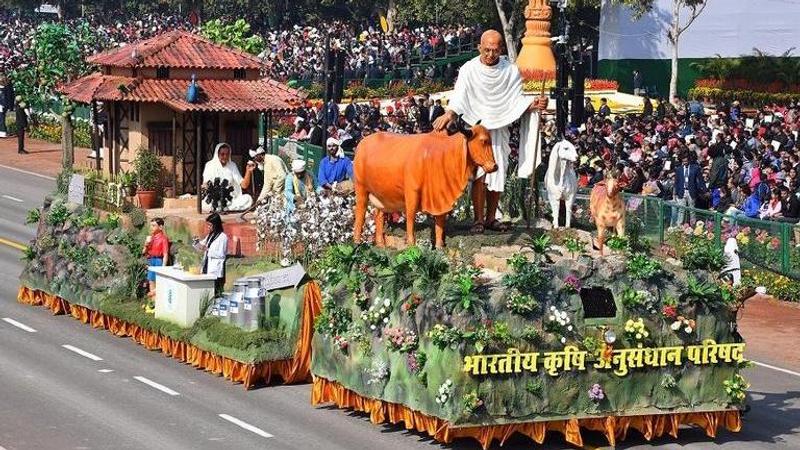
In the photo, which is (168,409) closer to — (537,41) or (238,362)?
(238,362)

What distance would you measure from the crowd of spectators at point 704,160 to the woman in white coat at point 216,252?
8.42m

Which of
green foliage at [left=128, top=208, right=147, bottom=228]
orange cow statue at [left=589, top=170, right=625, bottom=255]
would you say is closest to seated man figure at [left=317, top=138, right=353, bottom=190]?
green foliage at [left=128, top=208, right=147, bottom=228]

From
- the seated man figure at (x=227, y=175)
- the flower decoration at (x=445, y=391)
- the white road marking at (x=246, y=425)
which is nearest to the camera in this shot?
the flower decoration at (x=445, y=391)

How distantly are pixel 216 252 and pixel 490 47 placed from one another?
5271 millimetres

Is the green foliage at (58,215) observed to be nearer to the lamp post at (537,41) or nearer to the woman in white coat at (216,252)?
the woman in white coat at (216,252)

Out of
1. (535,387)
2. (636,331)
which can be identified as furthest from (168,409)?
(636,331)

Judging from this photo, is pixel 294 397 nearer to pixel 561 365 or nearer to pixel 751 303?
pixel 561 365

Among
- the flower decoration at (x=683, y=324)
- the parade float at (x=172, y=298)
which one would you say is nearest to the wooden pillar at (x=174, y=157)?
the parade float at (x=172, y=298)

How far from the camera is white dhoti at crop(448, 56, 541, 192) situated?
982 inches

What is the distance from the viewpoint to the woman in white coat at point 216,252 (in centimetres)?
2578

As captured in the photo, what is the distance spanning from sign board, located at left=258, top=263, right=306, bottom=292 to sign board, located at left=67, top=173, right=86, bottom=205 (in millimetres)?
7800

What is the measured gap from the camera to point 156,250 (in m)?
27.6

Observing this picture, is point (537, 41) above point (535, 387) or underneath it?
above

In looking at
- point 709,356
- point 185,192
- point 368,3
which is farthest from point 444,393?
point 368,3
